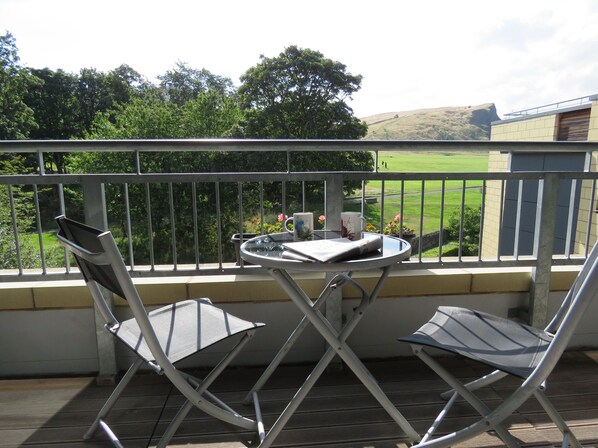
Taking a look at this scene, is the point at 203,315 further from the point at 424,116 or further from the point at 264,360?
the point at 424,116

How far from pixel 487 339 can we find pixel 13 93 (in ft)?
106

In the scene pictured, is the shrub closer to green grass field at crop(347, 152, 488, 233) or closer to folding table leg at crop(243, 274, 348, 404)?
green grass field at crop(347, 152, 488, 233)

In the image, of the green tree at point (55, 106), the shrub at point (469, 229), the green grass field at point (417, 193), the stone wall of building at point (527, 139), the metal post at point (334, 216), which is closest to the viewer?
the metal post at point (334, 216)

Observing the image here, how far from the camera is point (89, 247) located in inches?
55.7

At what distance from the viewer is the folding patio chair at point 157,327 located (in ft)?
4.21

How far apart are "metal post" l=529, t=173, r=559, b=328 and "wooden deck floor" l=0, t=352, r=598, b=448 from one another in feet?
1.07

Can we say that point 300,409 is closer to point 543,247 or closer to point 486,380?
point 486,380

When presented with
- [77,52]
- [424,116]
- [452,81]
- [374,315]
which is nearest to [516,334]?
[374,315]

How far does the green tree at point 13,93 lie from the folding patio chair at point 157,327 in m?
28.5

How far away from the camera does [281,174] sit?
218 centimetres

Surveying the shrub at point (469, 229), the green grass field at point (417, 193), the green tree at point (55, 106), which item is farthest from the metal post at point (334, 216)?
the green tree at point (55, 106)

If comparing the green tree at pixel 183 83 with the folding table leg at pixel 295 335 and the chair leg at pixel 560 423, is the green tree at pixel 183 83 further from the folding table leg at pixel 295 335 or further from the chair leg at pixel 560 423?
the chair leg at pixel 560 423

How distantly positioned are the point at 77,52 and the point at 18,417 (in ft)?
135

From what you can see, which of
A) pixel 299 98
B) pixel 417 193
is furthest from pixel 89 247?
pixel 417 193
